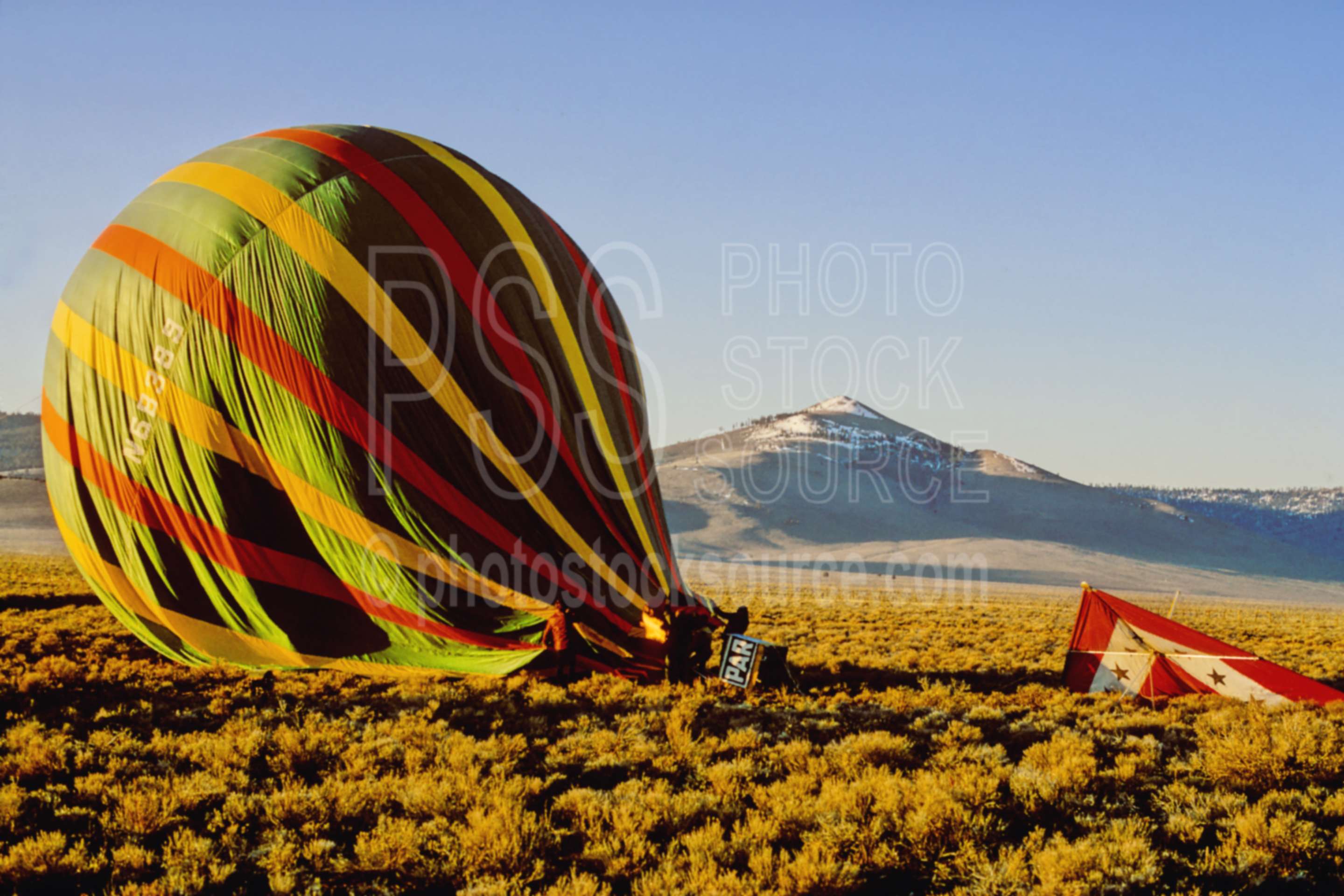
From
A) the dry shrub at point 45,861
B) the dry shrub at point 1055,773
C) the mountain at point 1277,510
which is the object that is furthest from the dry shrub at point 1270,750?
the mountain at point 1277,510

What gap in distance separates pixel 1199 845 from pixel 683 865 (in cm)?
324

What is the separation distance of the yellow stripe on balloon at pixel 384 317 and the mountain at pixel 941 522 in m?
57.5

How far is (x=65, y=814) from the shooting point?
17.4 feet

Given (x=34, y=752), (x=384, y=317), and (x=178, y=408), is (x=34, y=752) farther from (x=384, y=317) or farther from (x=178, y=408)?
(x=384, y=317)

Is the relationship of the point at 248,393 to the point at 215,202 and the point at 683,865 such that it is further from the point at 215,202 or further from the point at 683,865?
the point at 683,865

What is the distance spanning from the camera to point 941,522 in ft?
329

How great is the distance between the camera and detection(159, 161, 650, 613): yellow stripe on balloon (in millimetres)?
8289

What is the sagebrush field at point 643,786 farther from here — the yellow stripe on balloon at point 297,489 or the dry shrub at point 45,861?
the yellow stripe on balloon at point 297,489

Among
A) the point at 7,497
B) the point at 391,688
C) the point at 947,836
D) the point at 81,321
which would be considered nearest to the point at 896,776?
the point at 947,836

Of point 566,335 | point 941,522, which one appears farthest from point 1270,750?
point 941,522

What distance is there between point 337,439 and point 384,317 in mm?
1253

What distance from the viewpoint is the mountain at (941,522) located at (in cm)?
7606

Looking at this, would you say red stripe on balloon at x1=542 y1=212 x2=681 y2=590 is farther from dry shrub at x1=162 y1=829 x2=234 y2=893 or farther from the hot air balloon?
dry shrub at x1=162 y1=829 x2=234 y2=893

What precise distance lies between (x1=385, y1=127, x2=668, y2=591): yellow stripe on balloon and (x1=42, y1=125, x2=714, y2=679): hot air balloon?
2.5 inches
